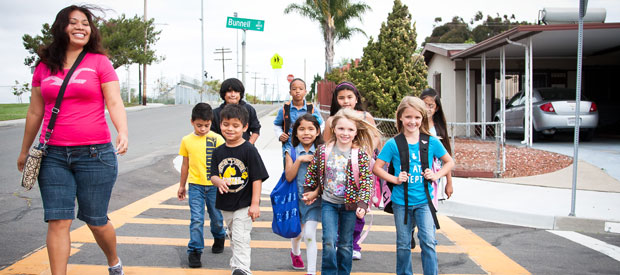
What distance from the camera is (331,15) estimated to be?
105 feet

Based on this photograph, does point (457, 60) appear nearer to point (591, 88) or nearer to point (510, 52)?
point (510, 52)

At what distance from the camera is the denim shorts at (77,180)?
140 inches

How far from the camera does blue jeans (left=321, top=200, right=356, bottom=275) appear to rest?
13.0 ft

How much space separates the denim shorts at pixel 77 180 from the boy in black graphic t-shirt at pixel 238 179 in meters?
0.83

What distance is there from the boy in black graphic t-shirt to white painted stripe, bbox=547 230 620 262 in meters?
3.69

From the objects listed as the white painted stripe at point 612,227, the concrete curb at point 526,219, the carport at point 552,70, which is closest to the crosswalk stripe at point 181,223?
the concrete curb at point 526,219

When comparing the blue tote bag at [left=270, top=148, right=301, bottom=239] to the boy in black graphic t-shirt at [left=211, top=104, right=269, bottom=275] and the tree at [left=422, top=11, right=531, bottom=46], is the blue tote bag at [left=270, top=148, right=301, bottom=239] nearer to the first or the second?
Result: the boy in black graphic t-shirt at [left=211, top=104, right=269, bottom=275]

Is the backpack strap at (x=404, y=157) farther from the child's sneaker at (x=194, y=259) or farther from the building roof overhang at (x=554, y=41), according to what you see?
the building roof overhang at (x=554, y=41)

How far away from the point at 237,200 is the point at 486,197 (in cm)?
476

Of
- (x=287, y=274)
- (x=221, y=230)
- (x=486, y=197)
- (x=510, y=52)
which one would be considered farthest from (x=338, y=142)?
(x=510, y=52)

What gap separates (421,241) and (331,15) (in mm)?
29432

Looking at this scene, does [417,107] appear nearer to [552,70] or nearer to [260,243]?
[260,243]

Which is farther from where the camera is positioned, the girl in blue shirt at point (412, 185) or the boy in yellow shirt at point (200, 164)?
the boy in yellow shirt at point (200, 164)

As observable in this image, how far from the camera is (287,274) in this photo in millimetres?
4500
